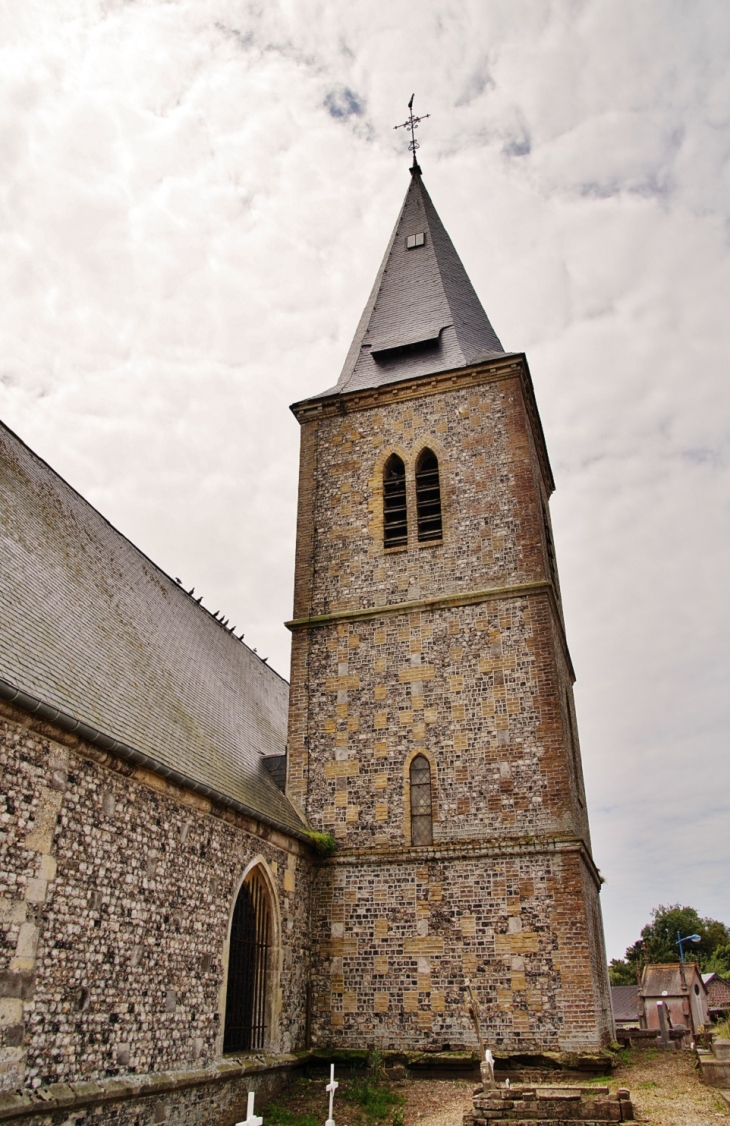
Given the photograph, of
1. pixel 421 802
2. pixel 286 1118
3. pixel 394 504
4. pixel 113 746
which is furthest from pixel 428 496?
pixel 286 1118

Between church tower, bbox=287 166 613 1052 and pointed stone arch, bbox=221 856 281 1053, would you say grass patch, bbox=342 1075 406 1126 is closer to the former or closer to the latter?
church tower, bbox=287 166 613 1052

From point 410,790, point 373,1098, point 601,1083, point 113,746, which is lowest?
point 373,1098

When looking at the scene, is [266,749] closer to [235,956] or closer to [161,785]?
[235,956]

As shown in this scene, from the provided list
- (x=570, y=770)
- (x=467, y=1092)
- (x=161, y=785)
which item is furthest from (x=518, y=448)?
(x=467, y=1092)

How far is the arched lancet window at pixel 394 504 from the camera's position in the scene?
667 inches

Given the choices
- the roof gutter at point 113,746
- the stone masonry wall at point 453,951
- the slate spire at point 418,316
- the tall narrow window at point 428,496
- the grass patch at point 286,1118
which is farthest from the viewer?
the slate spire at point 418,316

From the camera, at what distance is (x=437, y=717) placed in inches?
584

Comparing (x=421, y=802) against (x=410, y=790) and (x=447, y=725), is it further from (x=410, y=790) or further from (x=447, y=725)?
(x=447, y=725)

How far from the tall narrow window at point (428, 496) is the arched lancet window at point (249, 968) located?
Result: 7.13 m

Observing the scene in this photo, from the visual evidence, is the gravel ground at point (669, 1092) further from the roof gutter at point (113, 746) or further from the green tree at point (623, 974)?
the green tree at point (623, 974)

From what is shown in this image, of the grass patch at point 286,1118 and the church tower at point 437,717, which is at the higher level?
the church tower at point 437,717

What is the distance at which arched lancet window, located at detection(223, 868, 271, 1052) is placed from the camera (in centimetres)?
1165

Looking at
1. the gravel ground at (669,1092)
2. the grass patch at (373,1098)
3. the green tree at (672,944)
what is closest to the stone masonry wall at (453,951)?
the gravel ground at (669,1092)

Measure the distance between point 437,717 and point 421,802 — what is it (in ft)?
4.73
